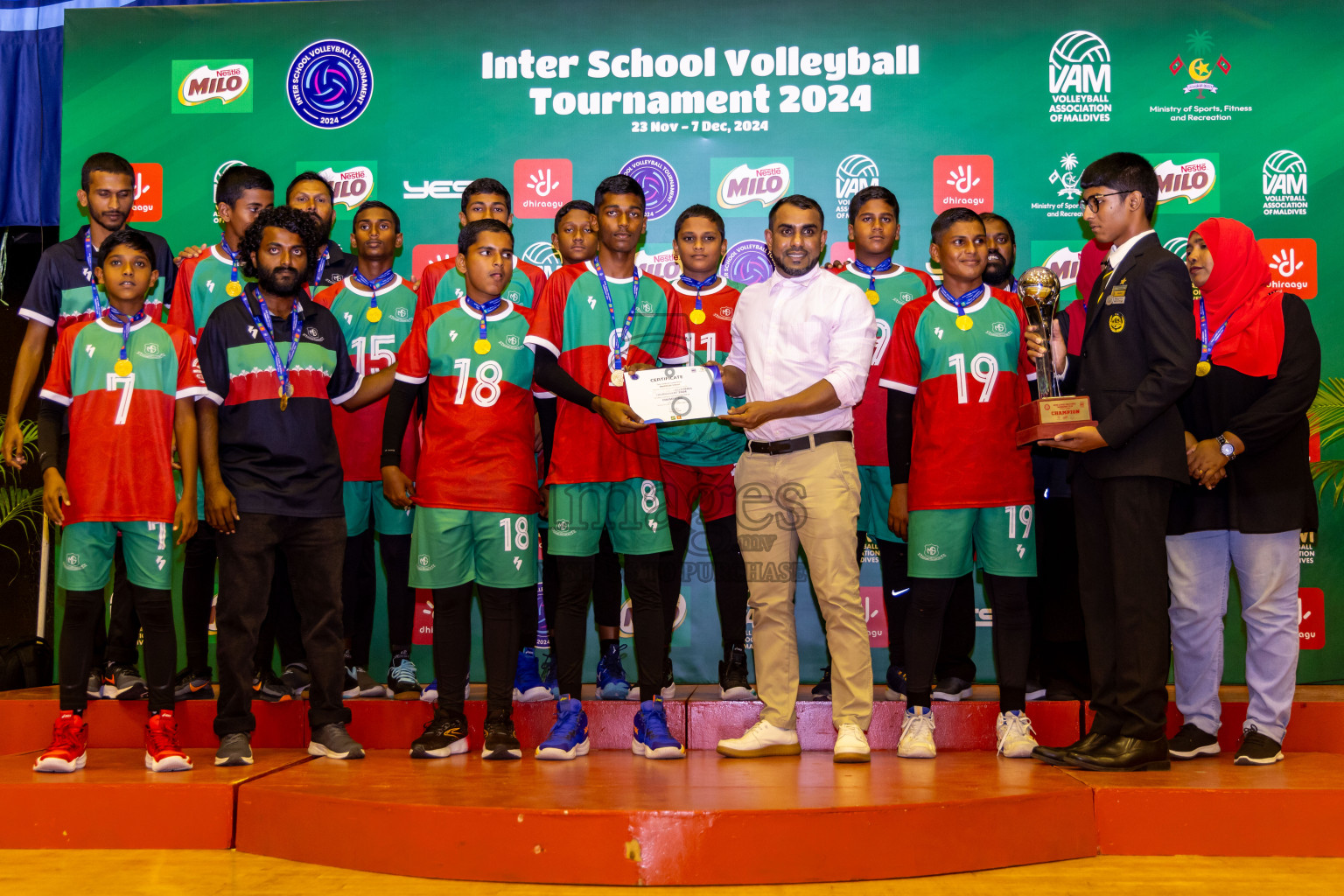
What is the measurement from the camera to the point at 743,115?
520 centimetres

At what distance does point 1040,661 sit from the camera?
13.7ft

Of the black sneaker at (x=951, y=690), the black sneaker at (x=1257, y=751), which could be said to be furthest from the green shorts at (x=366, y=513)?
the black sneaker at (x=1257, y=751)

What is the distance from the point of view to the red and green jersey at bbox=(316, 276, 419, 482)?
4.25 m

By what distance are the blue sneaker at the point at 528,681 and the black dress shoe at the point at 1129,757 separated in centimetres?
197

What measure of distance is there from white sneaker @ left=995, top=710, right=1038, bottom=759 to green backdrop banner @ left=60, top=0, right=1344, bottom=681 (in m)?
1.42

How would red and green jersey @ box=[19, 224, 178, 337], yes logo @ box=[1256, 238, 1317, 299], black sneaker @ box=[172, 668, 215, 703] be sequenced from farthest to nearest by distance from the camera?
yes logo @ box=[1256, 238, 1317, 299] < red and green jersey @ box=[19, 224, 178, 337] < black sneaker @ box=[172, 668, 215, 703]

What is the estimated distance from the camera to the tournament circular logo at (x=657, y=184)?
17.0ft

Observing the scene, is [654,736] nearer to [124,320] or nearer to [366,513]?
[366,513]

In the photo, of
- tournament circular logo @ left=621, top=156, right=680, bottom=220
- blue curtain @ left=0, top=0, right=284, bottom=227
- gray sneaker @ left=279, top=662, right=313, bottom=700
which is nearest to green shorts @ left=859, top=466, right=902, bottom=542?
tournament circular logo @ left=621, top=156, right=680, bottom=220

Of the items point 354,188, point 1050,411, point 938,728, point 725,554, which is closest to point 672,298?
point 725,554

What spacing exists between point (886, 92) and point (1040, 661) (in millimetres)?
2862

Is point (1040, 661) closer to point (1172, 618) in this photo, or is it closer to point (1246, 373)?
point (1172, 618)

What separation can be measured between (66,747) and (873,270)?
3534 mm

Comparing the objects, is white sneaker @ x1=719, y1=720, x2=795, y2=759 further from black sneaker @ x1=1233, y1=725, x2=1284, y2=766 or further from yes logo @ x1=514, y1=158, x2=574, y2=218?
yes logo @ x1=514, y1=158, x2=574, y2=218
